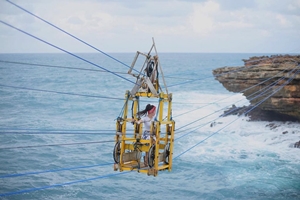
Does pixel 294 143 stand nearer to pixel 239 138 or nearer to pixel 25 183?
pixel 239 138

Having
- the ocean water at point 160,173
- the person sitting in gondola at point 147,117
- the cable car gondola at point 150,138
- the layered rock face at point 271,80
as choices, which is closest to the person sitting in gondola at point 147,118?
the person sitting in gondola at point 147,117

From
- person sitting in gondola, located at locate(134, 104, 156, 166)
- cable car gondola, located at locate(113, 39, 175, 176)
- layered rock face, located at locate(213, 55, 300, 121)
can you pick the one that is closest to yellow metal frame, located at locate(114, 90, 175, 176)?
cable car gondola, located at locate(113, 39, 175, 176)

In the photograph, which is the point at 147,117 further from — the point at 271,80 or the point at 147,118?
the point at 271,80

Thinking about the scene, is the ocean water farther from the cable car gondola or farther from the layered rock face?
the layered rock face

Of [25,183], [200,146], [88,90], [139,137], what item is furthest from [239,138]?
[88,90]

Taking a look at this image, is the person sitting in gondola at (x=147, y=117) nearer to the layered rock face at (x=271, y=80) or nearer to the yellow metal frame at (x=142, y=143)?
the yellow metal frame at (x=142, y=143)

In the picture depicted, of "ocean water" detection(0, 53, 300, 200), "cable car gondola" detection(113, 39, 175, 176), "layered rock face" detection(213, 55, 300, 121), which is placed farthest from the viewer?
"layered rock face" detection(213, 55, 300, 121)

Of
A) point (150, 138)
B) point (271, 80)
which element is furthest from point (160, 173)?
point (150, 138)

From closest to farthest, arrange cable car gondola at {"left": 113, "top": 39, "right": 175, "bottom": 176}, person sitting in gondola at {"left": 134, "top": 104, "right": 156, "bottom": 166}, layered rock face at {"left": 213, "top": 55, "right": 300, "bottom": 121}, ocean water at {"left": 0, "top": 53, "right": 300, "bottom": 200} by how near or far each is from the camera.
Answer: cable car gondola at {"left": 113, "top": 39, "right": 175, "bottom": 176}
person sitting in gondola at {"left": 134, "top": 104, "right": 156, "bottom": 166}
ocean water at {"left": 0, "top": 53, "right": 300, "bottom": 200}
layered rock face at {"left": 213, "top": 55, "right": 300, "bottom": 121}

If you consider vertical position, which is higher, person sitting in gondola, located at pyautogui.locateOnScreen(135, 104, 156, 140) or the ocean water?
person sitting in gondola, located at pyautogui.locateOnScreen(135, 104, 156, 140)
